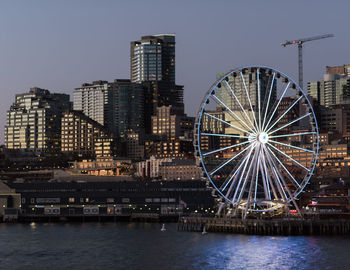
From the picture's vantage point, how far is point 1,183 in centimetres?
14562

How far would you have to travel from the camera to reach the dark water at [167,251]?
264ft

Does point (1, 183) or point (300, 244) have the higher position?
point (1, 183)

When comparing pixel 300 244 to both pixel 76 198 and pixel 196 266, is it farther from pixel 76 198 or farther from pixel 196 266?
pixel 76 198

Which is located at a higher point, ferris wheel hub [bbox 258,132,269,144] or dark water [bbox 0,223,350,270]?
ferris wheel hub [bbox 258,132,269,144]

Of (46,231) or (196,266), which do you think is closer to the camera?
(196,266)

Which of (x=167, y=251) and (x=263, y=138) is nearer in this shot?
(x=167, y=251)

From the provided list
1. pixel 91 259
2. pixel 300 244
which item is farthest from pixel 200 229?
pixel 91 259

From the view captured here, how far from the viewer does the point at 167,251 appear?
296 ft

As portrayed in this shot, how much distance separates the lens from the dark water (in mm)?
80375

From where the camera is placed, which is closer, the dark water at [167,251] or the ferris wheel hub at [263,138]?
the dark water at [167,251]

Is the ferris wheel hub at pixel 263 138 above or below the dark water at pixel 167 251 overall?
above

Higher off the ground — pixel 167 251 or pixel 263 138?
pixel 263 138

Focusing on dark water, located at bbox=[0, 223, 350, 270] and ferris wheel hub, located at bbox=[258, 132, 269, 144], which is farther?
ferris wheel hub, located at bbox=[258, 132, 269, 144]

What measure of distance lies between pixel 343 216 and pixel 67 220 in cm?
5657
